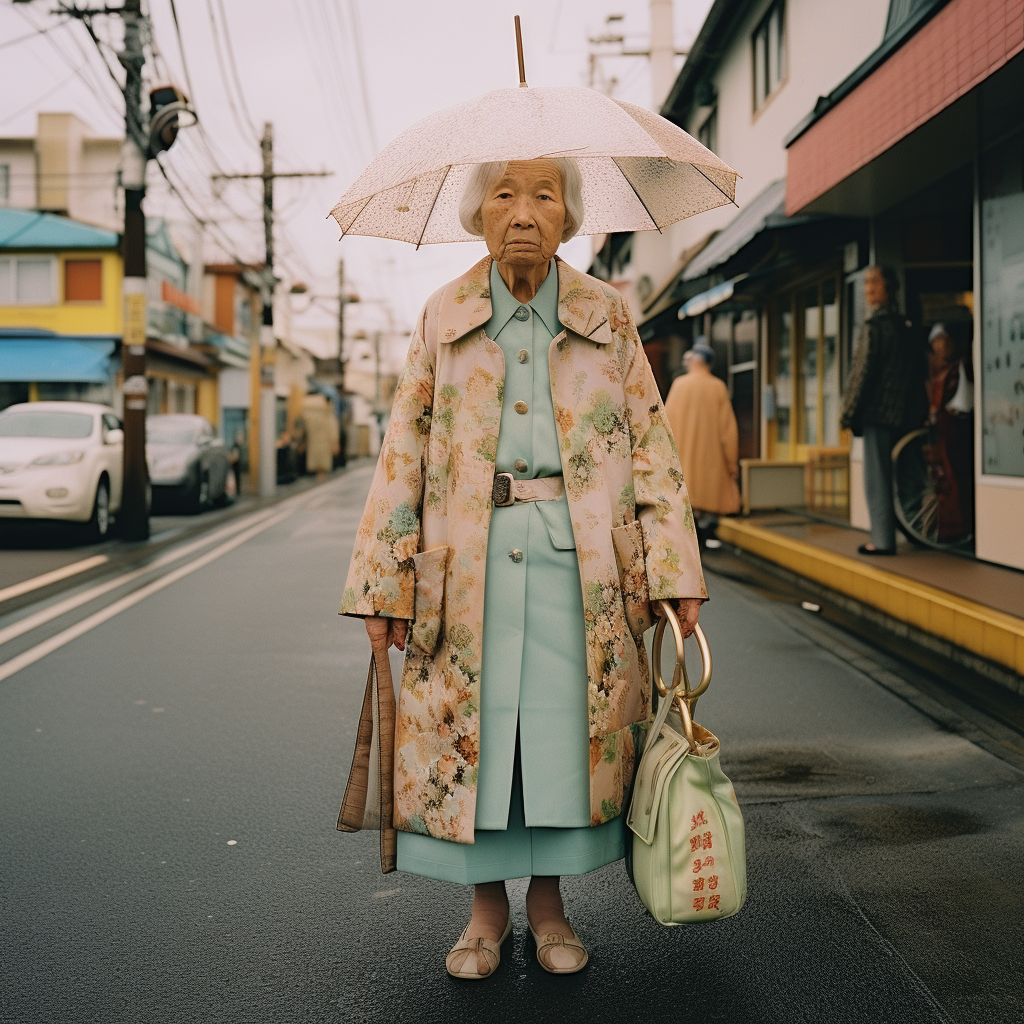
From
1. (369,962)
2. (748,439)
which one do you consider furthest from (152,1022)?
(748,439)

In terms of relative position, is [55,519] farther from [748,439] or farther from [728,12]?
[728,12]

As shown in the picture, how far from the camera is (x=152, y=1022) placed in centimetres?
243

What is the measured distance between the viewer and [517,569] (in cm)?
260

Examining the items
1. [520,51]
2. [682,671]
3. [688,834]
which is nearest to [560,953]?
[688,834]

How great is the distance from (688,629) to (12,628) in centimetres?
601

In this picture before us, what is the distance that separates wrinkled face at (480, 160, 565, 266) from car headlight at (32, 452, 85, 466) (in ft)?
34.8

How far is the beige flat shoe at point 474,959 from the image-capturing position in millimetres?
2633

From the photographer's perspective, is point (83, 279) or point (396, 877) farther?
point (83, 279)

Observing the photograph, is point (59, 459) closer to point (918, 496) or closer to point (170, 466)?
point (170, 466)

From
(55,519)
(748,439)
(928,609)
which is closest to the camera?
(928,609)

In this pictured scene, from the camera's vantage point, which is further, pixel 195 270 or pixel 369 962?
pixel 195 270

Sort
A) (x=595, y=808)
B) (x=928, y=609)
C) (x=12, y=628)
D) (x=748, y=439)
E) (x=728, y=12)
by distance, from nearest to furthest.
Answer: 1. (x=595, y=808)
2. (x=928, y=609)
3. (x=12, y=628)
4. (x=728, y=12)
5. (x=748, y=439)

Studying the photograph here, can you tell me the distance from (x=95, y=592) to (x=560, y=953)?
7224 mm

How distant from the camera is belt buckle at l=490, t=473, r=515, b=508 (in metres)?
2.60
